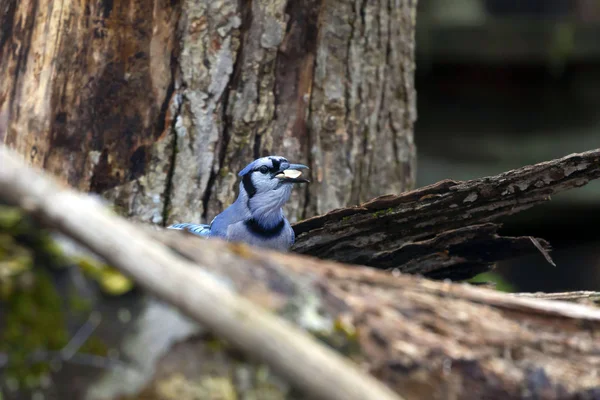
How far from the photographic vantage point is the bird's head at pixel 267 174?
275cm

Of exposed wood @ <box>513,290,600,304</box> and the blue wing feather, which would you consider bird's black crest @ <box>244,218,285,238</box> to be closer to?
the blue wing feather

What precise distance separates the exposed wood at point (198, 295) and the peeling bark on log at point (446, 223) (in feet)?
3.50

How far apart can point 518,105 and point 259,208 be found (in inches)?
111

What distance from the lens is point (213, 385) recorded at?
3.70 ft

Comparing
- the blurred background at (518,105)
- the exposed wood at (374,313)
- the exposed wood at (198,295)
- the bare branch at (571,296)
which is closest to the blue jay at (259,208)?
the bare branch at (571,296)

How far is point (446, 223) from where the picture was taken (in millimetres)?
2145

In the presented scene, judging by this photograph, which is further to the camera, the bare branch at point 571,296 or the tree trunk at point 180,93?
the tree trunk at point 180,93

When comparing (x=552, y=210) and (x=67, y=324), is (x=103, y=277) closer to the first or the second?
(x=67, y=324)

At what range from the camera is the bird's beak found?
2777mm

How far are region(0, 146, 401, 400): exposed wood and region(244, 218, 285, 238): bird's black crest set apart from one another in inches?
62.2

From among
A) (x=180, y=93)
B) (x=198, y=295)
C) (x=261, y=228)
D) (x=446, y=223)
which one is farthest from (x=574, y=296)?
(x=180, y=93)

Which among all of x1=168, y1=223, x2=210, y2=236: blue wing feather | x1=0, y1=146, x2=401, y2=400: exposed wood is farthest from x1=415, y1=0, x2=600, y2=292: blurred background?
x1=0, y1=146, x2=401, y2=400: exposed wood

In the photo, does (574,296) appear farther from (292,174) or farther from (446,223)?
(292,174)

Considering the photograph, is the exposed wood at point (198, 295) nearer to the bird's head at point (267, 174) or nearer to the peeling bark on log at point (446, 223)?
the peeling bark on log at point (446, 223)
